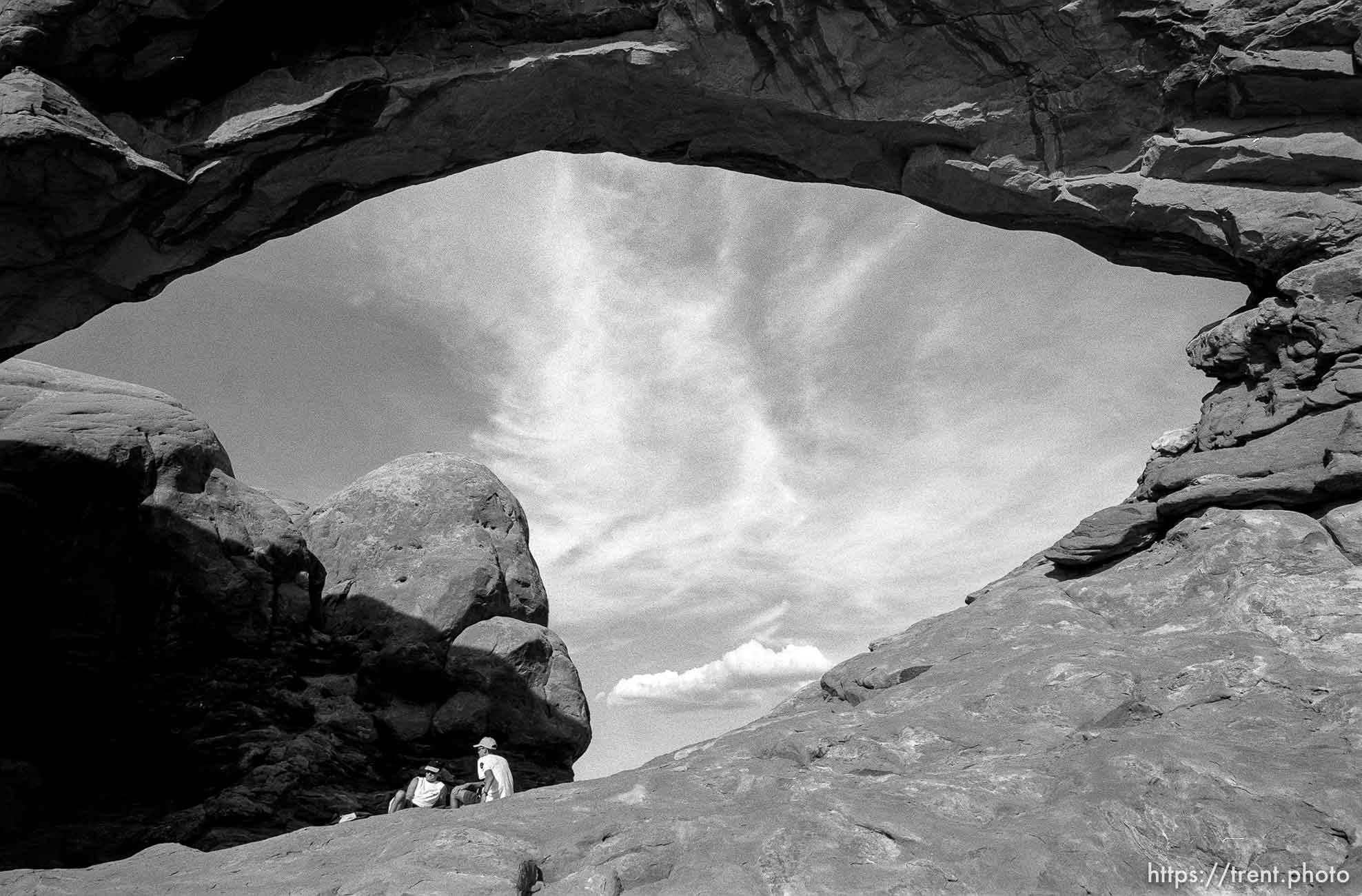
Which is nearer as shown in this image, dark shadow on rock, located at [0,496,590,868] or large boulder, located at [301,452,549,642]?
dark shadow on rock, located at [0,496,590,868]

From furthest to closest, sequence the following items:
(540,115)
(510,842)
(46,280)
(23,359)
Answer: (23,359) < (540,115) < (46,280) < (510,842)

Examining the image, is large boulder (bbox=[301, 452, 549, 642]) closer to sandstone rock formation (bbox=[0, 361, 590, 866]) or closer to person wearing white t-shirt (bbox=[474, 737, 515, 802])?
sandstone rock formation (bbox=[0, 361, 590, 866])

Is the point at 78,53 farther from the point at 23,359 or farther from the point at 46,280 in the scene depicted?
the point at 23,359

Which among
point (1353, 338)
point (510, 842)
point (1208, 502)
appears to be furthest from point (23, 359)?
point (1353, 338)

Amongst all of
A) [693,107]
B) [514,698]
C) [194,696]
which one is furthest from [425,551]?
[693,107]

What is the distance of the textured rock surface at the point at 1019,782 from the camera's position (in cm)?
721

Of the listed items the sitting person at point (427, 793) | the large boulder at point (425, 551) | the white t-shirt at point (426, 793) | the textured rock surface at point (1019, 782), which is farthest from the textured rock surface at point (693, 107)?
the white t-shirt at point (426, 793)

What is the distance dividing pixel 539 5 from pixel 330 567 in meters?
14.9

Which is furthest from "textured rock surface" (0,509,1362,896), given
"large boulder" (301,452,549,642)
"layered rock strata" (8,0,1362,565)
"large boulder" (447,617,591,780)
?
"large boulder" (301,452,549,642)

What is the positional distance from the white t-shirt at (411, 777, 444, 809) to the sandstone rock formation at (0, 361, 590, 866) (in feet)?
32.5

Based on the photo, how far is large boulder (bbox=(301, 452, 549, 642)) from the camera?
75.6ft

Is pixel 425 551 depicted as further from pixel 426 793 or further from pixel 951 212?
pixel 951 212

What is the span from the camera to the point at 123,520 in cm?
2061

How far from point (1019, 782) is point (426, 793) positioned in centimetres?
698
